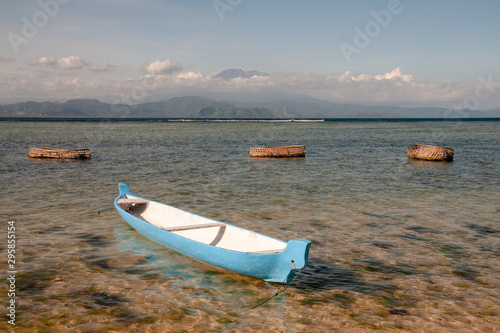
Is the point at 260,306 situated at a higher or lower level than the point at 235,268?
lower

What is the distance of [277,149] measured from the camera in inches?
1454

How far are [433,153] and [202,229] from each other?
2916 cm

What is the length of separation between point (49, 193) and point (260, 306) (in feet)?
53.6

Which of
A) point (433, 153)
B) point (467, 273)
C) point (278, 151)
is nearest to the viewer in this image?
point (467, 273)

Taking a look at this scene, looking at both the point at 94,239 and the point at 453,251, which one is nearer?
the point at 453,251

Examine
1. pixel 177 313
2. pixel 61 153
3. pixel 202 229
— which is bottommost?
pixel 177 313

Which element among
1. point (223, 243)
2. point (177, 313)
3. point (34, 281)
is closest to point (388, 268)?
point (223, 243)

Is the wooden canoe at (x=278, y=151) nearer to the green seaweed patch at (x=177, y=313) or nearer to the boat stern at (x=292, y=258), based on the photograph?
the boat stern at (x=292, y=258)

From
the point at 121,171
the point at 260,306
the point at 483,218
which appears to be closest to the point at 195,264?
the point at 260,306

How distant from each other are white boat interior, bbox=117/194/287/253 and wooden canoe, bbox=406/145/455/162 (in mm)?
28773

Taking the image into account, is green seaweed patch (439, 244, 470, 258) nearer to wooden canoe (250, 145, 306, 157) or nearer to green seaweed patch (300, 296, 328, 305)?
green seaweed patch (300, 296, 328, 305)

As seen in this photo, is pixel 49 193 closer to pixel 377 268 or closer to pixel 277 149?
pixel 377 268

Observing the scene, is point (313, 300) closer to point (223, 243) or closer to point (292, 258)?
point (292, 258)

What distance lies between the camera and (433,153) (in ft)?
111
